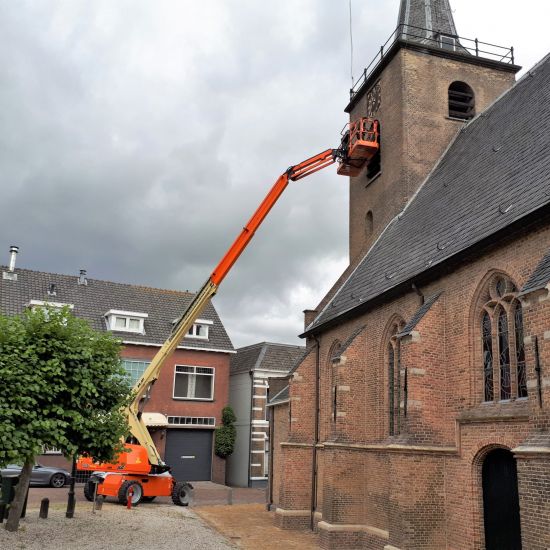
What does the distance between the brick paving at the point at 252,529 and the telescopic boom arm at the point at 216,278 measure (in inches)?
113

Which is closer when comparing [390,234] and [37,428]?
[37,428]

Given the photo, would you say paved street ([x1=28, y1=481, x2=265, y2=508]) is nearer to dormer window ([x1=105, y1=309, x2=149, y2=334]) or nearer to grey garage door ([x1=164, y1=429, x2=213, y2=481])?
grey garage door ([x1=164, y1=429, x2=213, y2=481])

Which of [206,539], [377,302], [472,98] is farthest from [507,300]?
[472,98]

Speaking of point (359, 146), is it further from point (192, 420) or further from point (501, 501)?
point (192, 420)

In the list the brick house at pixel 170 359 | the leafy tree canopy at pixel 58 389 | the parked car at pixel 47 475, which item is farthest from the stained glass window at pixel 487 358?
the brick house at pixel 170 359

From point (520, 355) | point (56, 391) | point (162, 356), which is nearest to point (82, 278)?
point (162, 356)

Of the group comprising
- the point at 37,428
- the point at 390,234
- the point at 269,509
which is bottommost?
the point at 269,509

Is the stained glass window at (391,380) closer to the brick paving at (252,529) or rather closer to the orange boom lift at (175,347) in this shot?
the brick paving at (252,529)

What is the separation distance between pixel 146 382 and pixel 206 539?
21.9ft

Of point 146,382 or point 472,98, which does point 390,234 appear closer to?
point 472,98

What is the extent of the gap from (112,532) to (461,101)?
60.6ft

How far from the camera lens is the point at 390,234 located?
19.6 metres

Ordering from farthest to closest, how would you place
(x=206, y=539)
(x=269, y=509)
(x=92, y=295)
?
(x=92, y=295), (x=269, y=509), (x=206, y=539)

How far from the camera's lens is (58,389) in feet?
44.7
